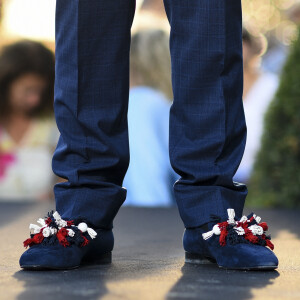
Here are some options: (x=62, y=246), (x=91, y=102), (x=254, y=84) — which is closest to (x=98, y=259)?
(x=62, y=246)

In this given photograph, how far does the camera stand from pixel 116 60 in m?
1.57

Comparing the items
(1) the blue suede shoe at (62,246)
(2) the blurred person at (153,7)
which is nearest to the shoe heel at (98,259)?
(1) the blue suede shoe at (62,246)

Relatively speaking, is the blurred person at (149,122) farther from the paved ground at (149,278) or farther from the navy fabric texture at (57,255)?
the navy fabric texture at (57,255)

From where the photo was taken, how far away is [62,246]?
1.46 metres

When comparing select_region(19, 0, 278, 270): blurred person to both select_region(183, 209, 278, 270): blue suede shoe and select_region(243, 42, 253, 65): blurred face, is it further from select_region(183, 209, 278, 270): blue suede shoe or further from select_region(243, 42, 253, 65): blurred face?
select_region(243, 42, 253, 65): blurred face

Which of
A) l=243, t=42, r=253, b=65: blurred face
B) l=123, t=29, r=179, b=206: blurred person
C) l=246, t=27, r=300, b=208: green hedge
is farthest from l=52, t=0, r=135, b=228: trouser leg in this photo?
l=243, t=42, r=253, b=65: blurred face

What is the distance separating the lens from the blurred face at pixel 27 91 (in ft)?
15.3

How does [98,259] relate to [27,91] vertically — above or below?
below

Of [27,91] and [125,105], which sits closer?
[125,105]

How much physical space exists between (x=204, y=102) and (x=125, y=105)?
0.19 m

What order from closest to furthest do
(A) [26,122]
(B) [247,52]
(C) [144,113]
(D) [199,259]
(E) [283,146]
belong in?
1. (D) [199,259]
2. (E) [283,146]
3. (C) [144,113]
4. (A) [26,122]
5. (B) [247,52]

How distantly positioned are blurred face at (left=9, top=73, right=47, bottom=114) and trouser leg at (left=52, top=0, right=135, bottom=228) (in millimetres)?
3115

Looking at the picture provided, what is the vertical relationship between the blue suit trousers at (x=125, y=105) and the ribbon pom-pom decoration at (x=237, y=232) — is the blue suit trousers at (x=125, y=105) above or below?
above

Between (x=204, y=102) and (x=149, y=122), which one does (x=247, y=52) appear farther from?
(x=204, y=102)
